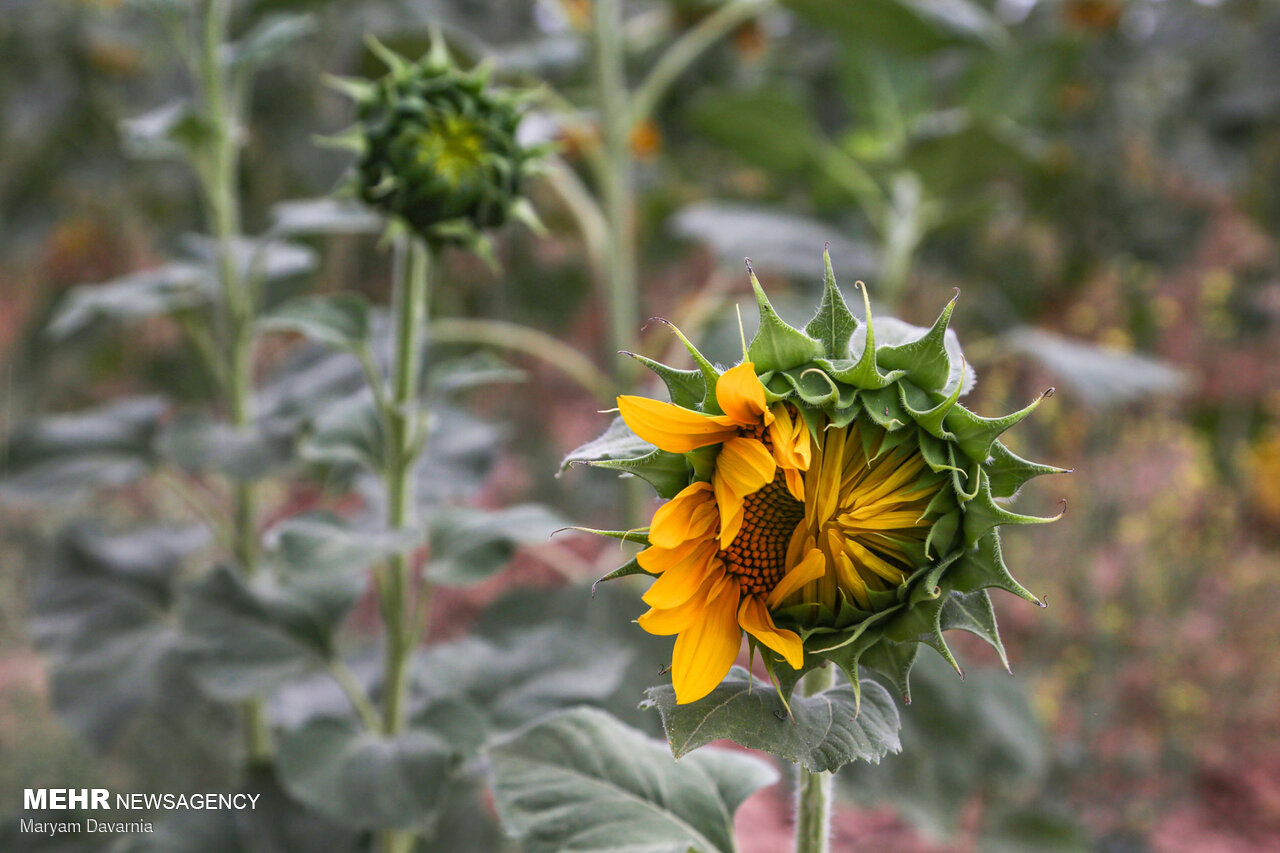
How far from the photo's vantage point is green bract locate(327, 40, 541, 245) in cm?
52

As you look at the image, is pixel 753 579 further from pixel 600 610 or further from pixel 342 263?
pixel 342 263

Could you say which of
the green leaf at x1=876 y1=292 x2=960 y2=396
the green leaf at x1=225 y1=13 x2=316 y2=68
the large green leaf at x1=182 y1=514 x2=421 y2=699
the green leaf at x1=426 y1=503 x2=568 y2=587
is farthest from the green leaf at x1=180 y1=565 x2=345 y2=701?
the green leaf at x1=876 y1=292 x2=960 y2=396

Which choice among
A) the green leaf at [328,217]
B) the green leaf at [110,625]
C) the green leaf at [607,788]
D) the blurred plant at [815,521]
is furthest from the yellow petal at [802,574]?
the green leaf at [110,625]

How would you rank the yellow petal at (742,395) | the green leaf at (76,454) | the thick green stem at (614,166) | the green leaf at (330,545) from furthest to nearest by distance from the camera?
the thick green stem at (614,166) → the green leaf at (76,454) → the green leaf at (330,545) → the yellow petal at (742,395)

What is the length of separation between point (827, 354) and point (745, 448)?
1.8 inches

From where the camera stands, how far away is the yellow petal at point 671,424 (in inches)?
11.1

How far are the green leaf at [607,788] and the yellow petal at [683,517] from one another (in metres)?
0.14

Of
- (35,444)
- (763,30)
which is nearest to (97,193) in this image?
(35,444)

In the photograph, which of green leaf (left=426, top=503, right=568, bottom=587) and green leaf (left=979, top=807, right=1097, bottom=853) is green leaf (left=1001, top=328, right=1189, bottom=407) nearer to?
green leaf (left=979, top=807, right=1097, bottom=853)

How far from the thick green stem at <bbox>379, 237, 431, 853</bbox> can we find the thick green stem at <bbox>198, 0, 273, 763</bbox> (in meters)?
0.20

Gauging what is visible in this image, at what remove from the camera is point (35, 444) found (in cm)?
76

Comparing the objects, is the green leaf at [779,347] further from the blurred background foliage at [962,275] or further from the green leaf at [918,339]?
the blurred background foliage at [962,275]

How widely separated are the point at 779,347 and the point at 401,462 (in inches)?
13.4

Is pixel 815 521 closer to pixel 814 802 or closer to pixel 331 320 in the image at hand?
pixel 814 802
